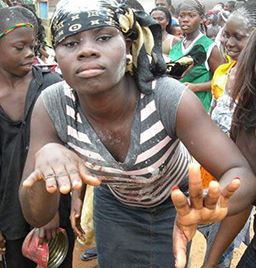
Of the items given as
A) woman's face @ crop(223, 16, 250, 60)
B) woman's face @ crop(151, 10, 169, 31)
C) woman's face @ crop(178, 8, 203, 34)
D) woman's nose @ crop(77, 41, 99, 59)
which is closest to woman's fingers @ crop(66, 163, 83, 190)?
woman's nose @ crop(77, 41, 99, 59)

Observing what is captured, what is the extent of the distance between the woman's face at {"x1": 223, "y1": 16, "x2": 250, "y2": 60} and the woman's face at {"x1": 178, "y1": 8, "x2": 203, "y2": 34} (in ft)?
5.50

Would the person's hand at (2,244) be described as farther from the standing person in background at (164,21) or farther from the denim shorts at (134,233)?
the standing person in background at (164,21)

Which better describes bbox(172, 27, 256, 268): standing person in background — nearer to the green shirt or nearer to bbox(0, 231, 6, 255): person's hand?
bbox(0, 231, 6, 255): person's hand

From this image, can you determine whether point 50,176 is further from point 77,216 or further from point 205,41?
point 205,41

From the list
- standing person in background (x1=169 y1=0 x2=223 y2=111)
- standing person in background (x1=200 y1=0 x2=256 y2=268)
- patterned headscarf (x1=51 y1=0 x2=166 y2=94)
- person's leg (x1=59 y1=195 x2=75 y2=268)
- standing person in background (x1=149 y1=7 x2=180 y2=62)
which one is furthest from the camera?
standing person in background (x1=149 y1=7 x2=180 y2=62)

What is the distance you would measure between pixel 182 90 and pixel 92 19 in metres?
0.42

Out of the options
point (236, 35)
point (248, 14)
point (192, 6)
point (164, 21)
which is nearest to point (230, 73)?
point (236, 35)

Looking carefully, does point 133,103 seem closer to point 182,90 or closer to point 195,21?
point 182,90

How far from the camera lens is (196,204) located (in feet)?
4.05

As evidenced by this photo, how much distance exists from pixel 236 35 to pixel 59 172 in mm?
2069

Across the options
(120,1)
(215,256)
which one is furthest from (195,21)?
(215,256)

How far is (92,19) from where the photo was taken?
1.55 metres

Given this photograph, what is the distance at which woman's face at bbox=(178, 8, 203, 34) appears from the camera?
4.71 m

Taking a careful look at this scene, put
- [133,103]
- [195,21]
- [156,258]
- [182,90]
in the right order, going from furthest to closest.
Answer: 1. [195,21]
2. [156,258]
3. [133,103]
4. [182,90]
